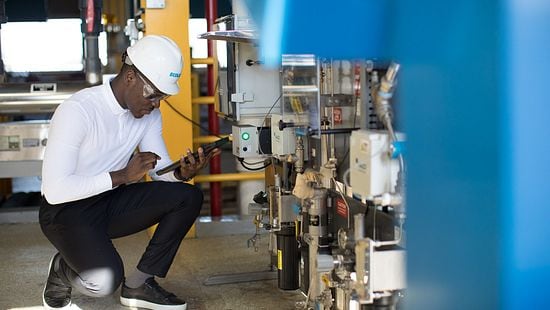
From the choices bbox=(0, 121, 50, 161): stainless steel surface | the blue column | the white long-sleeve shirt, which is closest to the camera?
the blue column

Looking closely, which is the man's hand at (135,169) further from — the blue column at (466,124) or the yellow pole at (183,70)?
the blue column at (466,124)

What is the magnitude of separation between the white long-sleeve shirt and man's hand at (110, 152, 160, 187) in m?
0.03

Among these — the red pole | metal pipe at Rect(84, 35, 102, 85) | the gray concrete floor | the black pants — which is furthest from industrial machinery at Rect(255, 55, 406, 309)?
metal pipe at Rect(84, 35, 102, 85)

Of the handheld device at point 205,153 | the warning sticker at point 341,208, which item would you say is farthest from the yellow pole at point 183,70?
the warning sticker at point 341,208

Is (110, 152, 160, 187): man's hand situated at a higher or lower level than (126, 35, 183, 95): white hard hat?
lower

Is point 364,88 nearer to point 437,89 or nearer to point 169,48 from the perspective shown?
point 169,48

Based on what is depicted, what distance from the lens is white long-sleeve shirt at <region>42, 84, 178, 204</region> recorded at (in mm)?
2514

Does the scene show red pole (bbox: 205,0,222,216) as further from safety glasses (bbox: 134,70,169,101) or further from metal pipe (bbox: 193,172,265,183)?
safety glasses (bbox: 134,70,169,101)

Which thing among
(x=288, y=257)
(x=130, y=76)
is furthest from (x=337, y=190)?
(x=130, y=76)

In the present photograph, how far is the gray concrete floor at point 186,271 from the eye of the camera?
2.93 meters

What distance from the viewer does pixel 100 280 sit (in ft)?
8.68

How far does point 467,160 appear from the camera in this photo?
2.29 ft

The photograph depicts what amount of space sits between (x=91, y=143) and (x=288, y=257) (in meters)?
0.84

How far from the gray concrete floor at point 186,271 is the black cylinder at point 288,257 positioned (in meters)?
0.08
